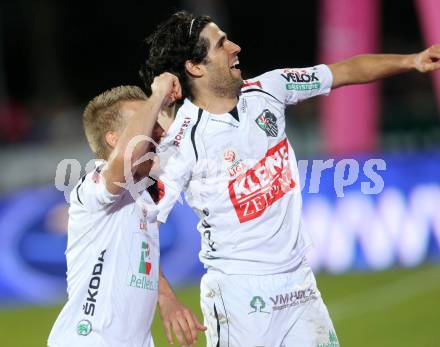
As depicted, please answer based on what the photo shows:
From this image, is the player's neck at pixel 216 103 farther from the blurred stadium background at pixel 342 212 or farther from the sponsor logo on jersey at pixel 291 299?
the blurred stadium background at pixel 342 212

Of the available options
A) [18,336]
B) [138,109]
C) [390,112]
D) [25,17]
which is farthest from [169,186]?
[25,17]

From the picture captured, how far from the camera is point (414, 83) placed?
1057 inches

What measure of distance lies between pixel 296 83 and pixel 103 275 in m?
1.70

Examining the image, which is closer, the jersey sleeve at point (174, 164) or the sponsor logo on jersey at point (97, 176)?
the sponsor logo on jersey at point (97, 176)

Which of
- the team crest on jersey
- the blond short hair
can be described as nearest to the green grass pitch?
the team crest on jersey

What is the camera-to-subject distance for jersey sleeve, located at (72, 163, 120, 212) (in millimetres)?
5070

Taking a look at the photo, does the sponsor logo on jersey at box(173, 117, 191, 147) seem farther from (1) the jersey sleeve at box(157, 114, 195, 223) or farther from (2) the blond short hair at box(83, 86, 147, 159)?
(2) the blond short hair at box(83, 86, 147, 159)

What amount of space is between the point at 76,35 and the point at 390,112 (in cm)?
1670

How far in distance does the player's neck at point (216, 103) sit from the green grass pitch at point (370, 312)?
409 centimetres

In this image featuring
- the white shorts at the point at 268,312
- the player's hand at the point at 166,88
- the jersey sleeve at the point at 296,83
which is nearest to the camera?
the player's hand at the point at 166,88

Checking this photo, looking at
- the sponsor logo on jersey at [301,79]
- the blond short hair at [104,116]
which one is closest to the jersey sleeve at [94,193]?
the blond short hair at [104,116]

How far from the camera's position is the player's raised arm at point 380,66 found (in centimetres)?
577

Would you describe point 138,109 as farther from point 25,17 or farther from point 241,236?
point 25,17

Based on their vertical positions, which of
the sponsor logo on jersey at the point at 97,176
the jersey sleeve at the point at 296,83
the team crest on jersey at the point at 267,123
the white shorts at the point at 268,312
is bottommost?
the white shorts at the point at 268,312
